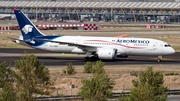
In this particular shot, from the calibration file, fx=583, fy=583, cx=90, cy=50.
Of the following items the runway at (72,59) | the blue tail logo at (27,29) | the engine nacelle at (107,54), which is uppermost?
the blue tail logo at (27,29)

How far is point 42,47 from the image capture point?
81.0m

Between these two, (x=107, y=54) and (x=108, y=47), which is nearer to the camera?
(x=107, y=54)

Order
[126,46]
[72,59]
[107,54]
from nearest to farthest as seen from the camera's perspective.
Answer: [107,54] → [126,46] → [72,59]

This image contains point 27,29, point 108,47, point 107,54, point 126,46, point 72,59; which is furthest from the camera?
point 27,29

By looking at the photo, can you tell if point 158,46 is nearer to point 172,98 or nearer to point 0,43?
point 172,98

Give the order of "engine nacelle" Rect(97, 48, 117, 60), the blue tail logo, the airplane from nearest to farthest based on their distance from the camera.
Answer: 1. "engine nacelle" Rect(97, 48, 117, 60)
2. the airplane
3. the blue tail logo

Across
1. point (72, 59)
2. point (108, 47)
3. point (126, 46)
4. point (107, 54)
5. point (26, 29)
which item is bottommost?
point (72, 59)

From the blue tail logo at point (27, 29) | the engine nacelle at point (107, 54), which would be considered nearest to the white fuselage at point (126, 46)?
the engine nacelle at point (107, 54)

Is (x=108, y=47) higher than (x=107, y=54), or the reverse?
(x=108, y=47)

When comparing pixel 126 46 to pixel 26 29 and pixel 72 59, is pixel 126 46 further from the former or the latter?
pixel 26 29

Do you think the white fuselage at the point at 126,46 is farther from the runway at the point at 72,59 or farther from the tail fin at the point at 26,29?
the tail fin at the point at 26,29

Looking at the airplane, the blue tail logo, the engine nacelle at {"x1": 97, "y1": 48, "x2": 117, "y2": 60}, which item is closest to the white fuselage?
the airplane

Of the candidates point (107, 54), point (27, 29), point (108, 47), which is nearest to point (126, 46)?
point (108, 47)

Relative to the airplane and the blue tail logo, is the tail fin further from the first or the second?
the airplane
